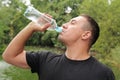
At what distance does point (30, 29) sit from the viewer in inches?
114

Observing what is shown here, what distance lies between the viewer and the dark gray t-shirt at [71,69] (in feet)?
8.83

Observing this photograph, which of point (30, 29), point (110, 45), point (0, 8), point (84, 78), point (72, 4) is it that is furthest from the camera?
point (72, 4)

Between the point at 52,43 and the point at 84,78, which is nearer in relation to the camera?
the point at 84,78

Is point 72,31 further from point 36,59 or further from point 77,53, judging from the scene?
point 36,59

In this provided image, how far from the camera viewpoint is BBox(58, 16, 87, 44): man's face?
284cm

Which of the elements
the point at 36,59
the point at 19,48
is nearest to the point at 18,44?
the point at 19,48

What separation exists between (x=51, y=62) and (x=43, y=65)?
7cm

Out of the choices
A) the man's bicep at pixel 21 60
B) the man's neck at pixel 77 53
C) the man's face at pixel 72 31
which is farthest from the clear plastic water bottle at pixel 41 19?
the man's bicep at pixel 21 60

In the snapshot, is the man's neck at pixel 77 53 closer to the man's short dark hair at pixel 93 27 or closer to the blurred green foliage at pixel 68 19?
the man's short dark hair at pixel 93 27

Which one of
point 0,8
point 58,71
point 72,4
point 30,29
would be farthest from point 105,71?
point 72,4

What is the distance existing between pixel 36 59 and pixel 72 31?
1.11 ft

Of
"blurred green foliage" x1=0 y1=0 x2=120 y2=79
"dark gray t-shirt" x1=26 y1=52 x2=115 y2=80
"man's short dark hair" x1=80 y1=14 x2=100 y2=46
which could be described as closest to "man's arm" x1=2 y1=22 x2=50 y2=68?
"dark gray t-shirt" x1=26 y1=52 x2=115 y2=80

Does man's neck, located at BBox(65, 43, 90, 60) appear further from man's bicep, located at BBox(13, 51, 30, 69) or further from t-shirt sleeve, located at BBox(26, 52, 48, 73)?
man's bicep, located at BBox(13, 51, 30, 69)

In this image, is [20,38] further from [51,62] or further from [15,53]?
[51,62]
